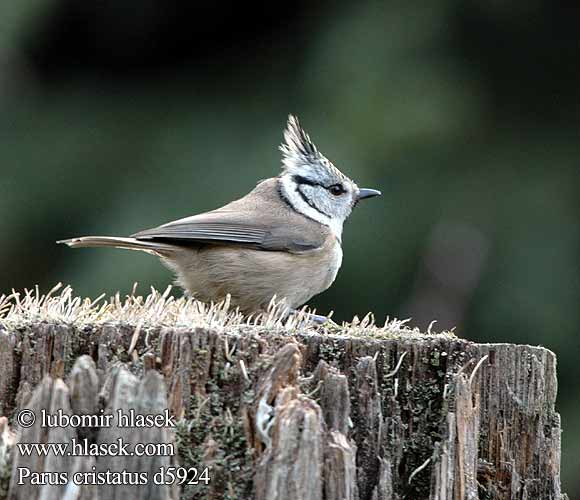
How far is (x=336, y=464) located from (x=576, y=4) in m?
6.34

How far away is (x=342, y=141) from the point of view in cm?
743

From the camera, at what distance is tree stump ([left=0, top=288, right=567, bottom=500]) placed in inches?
98.9

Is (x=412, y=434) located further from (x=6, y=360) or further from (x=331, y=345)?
(x=6, y=360)

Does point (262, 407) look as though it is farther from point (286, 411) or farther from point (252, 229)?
point (252, 229)

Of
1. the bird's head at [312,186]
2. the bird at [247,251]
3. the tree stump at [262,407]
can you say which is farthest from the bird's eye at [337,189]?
the tree stump at [262,407]

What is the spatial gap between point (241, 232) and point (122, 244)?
0.62m

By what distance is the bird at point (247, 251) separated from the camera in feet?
16.8

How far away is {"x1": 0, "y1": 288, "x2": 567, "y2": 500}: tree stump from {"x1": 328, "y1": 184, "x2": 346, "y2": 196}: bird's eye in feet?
8.57

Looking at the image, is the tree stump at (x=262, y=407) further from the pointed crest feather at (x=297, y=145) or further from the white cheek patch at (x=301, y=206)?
the pointed crest feather at (x=297, y=145)

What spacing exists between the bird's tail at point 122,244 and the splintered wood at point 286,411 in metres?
1.98

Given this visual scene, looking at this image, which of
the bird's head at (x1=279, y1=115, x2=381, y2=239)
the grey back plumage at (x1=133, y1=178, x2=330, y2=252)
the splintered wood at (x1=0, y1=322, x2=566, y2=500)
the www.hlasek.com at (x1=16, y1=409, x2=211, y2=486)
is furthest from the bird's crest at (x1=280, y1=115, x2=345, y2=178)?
the www.hlasek.com at (x1=16, y1=409, x2=211, y2=486)

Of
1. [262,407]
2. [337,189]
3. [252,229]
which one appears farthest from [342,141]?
[262,407]

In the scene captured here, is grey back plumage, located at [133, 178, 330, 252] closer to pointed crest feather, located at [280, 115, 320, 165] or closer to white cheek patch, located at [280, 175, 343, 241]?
white cheek patch, located at [280, 175, 343, 241]

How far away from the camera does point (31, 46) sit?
8.55 metres
